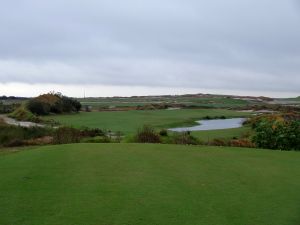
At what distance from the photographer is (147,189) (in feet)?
31.4

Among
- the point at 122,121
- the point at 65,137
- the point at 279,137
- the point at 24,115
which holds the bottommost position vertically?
the point at 122,121

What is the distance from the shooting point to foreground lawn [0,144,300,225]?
7.75 m

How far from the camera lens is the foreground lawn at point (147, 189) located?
7.75 m

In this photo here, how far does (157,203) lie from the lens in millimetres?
8531

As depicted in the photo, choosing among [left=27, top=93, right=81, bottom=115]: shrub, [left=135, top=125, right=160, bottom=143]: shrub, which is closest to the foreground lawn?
[left=135, top=125, right=160, bottom=143]: shrub

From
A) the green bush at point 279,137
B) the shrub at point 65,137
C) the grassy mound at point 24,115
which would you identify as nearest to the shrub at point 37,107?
the grassy mound at point 24,115

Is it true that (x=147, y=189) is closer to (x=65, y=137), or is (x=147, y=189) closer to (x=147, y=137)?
(x=147, y=137)

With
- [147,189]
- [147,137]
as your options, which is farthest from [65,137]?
[147,189]

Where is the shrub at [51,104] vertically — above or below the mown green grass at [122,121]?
above

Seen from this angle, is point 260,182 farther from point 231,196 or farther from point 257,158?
point 257,158

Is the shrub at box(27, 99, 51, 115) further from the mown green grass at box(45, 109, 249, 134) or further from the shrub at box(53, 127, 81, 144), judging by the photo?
the shrub at box(53, 127, 81, 144)

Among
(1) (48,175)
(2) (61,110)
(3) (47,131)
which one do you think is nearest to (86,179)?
(1) (48,175)

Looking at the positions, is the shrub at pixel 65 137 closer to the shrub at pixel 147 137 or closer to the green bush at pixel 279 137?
the shrub at pixel 147 137

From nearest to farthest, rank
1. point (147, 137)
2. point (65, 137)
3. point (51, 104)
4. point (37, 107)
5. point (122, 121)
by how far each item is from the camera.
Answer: point (147, 137) < point (65, 137) < point (122, 121) < point (37, 107) < point (51, 104)
